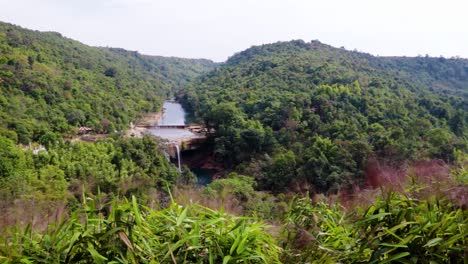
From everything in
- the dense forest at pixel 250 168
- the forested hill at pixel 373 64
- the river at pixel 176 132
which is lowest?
the river at pixel 176 132

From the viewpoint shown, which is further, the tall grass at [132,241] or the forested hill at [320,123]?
the forested hill at [320,123]

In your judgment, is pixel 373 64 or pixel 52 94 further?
pixel 373 64

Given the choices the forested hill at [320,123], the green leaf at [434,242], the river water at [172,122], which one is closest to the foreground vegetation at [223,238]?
the green leaf at [434,242]

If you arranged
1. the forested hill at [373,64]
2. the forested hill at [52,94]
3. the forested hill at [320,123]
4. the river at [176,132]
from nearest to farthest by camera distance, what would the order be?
the forested hill at [320,123] → the forested hill at [52,94] → the river at [176,132] → the forested hill at [373,64]

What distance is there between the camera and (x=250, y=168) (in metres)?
17.0

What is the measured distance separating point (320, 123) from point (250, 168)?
4437mm

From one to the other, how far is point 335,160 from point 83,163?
30.7 feet

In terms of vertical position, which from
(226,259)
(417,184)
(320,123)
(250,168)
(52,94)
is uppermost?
(52,94)

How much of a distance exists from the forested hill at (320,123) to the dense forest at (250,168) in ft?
0.29

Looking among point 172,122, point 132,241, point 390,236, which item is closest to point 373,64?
point 172,122

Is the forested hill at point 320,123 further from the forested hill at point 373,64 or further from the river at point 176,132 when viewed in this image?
the river at point 176,132

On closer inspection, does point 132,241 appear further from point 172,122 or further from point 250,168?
point 172,122

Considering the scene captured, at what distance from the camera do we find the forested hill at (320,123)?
13930mm

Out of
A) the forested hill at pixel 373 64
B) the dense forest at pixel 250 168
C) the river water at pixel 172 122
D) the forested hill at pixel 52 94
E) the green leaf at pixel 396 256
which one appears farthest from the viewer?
the forested hill at pixel 373 64
